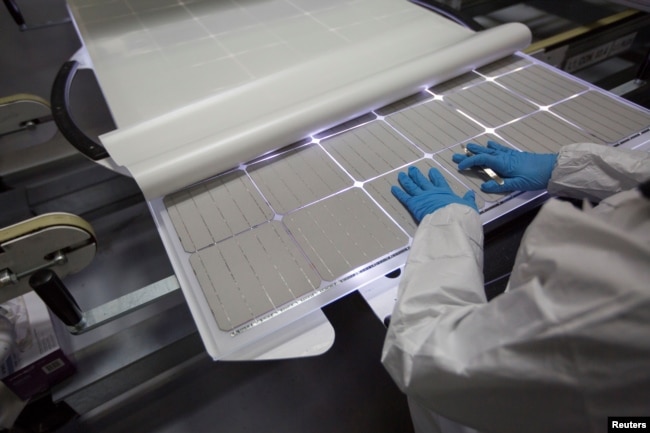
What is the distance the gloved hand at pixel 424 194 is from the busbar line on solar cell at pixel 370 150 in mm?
86

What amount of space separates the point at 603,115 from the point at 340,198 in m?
0.95

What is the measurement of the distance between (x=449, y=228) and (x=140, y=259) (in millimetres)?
1689

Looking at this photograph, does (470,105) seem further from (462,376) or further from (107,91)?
(107,91)

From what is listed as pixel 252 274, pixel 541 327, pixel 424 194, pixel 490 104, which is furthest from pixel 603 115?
pixel 252 274

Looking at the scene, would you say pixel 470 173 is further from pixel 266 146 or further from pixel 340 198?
pixel 266 146

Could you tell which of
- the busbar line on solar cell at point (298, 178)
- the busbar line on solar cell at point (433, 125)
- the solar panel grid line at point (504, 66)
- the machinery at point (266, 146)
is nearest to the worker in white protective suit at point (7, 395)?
the machinery at point (266, 146)

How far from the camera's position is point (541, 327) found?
52 cm

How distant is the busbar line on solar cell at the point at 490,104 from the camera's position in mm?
1254

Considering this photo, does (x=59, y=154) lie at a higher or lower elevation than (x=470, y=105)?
lower

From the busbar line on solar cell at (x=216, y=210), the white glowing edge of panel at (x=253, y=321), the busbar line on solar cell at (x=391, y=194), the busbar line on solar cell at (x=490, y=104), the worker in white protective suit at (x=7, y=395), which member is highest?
the busbar line on solar cell at (x=490, y=104)

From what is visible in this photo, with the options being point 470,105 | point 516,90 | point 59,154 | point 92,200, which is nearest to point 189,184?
point 470,105

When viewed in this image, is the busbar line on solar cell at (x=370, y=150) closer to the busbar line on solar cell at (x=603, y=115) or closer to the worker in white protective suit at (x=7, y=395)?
the busbar line on solar cell at (x=603, y=115)

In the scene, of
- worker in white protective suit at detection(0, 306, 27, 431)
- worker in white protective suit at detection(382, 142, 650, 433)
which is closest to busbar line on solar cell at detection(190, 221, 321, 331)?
worker in white protective suit at detection(382, 142, 650, 433)

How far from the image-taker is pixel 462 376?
23.3 inches
